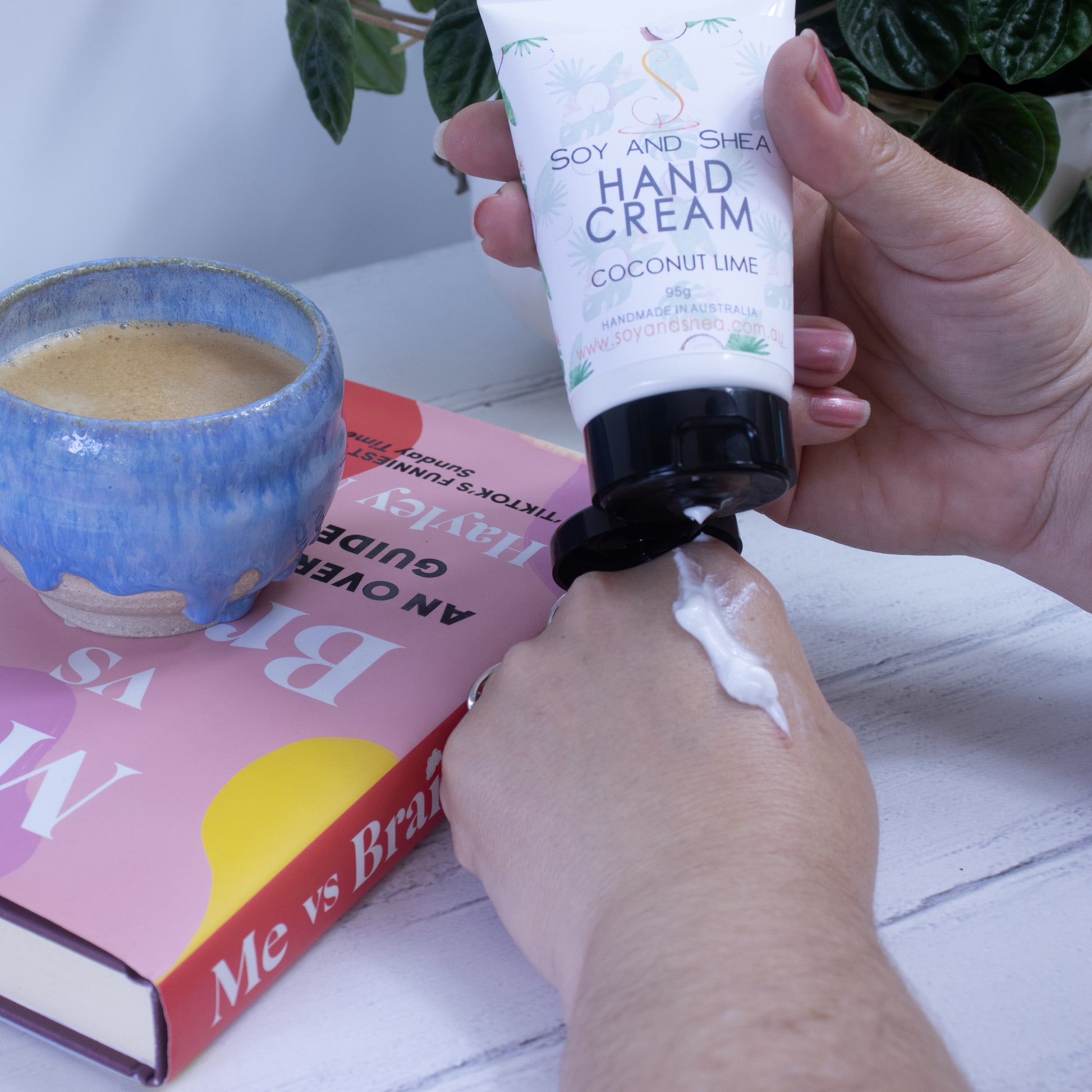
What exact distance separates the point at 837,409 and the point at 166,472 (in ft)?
0.87

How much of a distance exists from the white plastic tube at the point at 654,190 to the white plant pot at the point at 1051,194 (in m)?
0.21

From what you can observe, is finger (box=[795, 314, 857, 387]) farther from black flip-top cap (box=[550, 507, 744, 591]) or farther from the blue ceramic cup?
the blue ceramic cup

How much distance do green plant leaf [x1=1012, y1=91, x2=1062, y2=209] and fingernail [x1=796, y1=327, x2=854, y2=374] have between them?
7.3 inches

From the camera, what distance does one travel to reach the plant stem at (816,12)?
0.55 metres

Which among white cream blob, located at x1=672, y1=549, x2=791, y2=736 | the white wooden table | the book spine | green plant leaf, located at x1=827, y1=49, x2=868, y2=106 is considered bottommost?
the white wooden table

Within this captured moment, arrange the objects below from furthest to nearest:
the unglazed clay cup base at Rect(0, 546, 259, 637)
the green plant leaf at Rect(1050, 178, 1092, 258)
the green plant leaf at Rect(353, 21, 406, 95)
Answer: the green plant leaf at Rect(353, 21, 406, 95)
the green plant leaf at Rect(1050, 178, 1092, 258)
the unglazed clay cup base at Rect(0, 546, 259, 637)

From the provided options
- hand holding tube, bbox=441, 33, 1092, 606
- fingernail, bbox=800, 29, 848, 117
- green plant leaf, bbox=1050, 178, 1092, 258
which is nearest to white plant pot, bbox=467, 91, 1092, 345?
green plant leaf, bbox=1050, 178, 1092, 258

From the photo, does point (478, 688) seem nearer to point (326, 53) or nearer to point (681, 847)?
point (681, 847)

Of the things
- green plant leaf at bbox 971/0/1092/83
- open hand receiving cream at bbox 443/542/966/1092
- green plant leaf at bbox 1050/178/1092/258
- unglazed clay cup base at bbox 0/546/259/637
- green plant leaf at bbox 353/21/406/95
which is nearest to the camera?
open hand receiving cream at bbox 443/542/966/1092

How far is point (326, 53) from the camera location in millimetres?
584

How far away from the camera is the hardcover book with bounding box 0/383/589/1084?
11.7 inches

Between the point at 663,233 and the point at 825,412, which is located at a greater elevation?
the point at 663,233

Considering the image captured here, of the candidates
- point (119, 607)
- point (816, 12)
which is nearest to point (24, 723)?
point (119, 607)

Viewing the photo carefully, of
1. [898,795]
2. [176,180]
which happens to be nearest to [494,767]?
[898,795]
